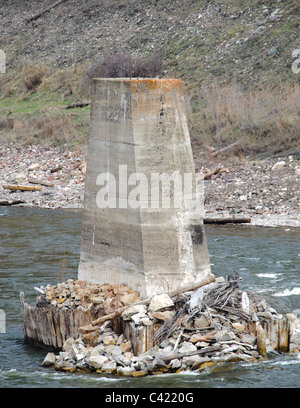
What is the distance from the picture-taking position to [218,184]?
22984 millimetres

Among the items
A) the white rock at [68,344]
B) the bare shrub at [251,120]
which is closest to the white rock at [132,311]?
the white rock at [68,344]

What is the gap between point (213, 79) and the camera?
101 feet

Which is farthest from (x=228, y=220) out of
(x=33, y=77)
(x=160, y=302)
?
(x=33, y=77)

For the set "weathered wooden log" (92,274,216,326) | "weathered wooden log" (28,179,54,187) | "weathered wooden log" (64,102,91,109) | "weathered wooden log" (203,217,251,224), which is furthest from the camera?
"weathered wooden log" (64,102,91,109)

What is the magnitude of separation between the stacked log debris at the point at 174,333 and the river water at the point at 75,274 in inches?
7.3

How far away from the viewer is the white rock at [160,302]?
31.2ft

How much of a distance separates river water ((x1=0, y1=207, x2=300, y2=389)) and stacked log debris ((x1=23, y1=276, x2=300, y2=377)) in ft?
0.61

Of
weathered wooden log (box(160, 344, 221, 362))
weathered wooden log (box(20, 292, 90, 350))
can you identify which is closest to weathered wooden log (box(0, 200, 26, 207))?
weathered wooden log (box(20, 292, 90, 350))

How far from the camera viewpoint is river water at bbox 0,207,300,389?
8.68 meters

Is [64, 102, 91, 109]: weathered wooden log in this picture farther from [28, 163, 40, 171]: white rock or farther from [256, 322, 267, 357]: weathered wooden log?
[256, 322, 267, 357]: weathered wooden log

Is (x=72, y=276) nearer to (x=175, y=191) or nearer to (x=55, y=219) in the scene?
(x=175, y=191)

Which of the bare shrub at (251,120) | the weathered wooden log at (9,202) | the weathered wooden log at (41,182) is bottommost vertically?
the weathered wooden log at (9,202)

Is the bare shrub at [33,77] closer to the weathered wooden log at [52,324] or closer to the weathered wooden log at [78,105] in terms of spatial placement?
the weathered wooden log at [78,105]
